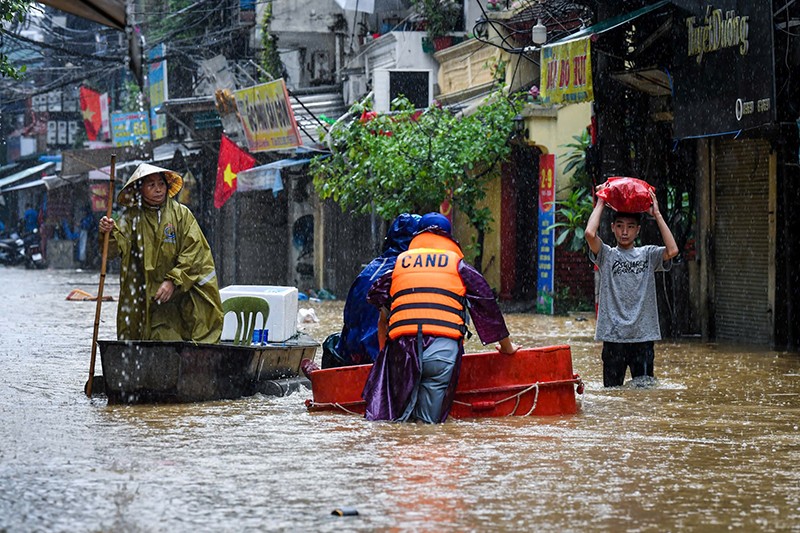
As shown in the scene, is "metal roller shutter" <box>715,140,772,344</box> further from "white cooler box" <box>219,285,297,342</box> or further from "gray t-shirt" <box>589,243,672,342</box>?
"white cooler box" <box>219,285,297,342</box>

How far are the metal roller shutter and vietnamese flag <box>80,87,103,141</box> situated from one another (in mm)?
28875

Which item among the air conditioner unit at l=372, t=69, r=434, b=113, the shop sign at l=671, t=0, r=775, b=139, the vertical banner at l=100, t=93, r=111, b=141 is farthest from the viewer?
the vertical banner at l=100, t=93, r=111, b=141

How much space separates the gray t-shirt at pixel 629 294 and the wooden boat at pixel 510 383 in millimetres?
967

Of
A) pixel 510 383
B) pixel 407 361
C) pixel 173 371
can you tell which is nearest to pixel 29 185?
pixel 173 371

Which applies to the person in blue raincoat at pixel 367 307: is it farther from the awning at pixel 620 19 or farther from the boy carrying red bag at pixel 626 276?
the awning at pixel 620 19

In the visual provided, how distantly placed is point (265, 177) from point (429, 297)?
61.4 feet

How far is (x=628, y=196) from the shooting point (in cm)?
941

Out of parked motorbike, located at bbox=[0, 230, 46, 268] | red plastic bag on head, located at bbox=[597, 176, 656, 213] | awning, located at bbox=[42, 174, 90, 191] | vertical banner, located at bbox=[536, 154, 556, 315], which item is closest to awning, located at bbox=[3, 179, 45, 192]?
parked motorbike, located at bbox=[0, 230, 46, 268]

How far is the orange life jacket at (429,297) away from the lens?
8.37 meters

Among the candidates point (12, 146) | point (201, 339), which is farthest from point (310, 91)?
point (12, 146)

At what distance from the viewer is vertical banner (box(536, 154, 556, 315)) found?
20734 mm

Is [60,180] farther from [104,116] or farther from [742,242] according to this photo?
[742,242]

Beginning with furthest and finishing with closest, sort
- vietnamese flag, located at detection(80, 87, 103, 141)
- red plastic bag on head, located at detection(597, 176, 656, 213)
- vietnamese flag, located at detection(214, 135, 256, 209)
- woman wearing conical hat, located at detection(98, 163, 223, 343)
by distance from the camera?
1. vietnamese flag, located at detection(80, 87, 103, 141)
2. vietnamese flag, located at detection(214, 135, 256, 209)
3. woman wearing conical hat, located at detection(98, 163, 223, 343)
4. red plastic bag on head, located at detection(597, 176, 656, 213)

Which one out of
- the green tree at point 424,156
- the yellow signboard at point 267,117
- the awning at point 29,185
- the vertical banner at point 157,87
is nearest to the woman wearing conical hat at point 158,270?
the green tree at point 424,156
